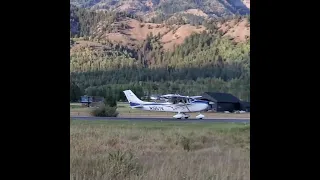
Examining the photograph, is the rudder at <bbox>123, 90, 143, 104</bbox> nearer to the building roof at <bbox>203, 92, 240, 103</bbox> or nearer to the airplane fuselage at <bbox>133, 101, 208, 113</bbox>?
the airplane fuselage at <bbox>133, 101, 208, 113</bbox>

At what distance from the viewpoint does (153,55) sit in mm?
7629

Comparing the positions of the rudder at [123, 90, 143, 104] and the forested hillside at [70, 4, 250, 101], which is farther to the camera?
the rudder at [123, 90, 143, 104]

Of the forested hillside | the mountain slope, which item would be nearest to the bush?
the forested hillside

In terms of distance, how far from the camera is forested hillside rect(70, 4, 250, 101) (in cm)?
682

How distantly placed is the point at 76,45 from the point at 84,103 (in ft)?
3.60

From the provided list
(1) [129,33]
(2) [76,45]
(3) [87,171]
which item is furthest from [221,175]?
(1) [129,33]

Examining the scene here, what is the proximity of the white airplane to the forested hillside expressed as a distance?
0.18m

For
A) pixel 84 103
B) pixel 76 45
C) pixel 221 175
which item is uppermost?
pixel 76 45

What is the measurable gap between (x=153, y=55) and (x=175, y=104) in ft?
3.31
